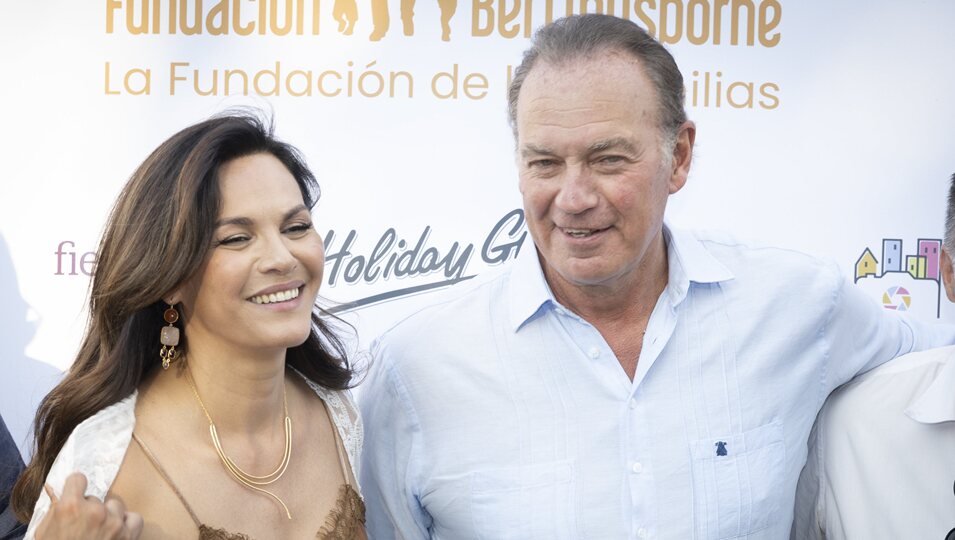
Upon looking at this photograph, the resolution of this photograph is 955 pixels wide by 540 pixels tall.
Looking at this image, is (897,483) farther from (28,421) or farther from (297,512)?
(28,421)

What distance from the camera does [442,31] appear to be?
2941mm

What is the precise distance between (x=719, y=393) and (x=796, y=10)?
1321 millimetres

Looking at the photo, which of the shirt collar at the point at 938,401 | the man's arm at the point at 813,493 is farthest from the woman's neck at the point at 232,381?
the shirt collar at the point at 938,401

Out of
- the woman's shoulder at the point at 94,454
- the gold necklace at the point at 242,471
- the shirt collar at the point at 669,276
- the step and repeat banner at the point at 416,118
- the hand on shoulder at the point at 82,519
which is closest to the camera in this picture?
the hand on shoulder at the point at 82,519

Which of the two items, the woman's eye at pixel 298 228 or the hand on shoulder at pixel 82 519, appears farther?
the woman's eye at pixel 298 228

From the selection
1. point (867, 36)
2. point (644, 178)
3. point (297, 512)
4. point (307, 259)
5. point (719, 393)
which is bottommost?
point (297, 512)

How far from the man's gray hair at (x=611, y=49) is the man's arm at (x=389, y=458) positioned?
24.8 inches

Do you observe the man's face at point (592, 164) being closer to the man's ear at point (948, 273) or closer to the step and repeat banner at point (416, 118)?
the man's ear at point (948, 273)

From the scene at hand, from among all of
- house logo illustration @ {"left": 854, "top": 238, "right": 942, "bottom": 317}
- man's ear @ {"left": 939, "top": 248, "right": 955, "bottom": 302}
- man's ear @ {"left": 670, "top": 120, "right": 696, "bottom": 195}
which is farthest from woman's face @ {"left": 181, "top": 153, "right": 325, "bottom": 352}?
house logo illustration @ {"left": 854, "top": 238, "right": 942, "bottom": 317}

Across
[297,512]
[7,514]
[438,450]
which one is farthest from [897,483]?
[7,514]

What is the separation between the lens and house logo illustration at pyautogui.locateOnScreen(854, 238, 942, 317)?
9.62 feet

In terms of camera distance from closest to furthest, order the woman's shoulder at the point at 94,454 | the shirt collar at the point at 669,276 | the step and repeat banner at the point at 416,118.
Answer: the woman's shoulder at the point at 94,454 < the shirt collar at the point at 669,276 < the step and repeat banner at the point at 416,118

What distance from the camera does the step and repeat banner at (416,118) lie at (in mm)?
2930

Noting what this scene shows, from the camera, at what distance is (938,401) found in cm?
207
